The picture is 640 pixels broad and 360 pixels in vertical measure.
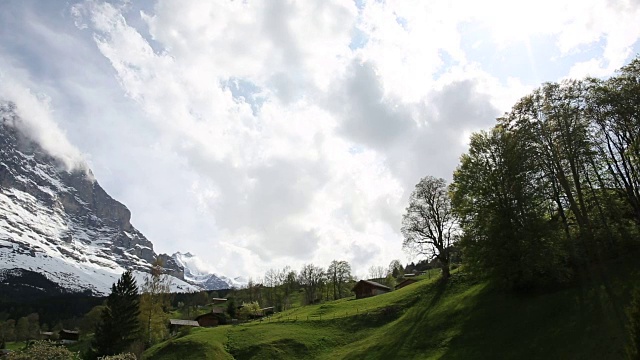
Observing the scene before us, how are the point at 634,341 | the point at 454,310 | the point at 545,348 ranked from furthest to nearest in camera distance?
the point at 454,310
the point at 545,348
the point at 634,341

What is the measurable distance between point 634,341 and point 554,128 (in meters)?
26.0

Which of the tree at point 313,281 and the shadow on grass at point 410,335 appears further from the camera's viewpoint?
the tree at point 313,281

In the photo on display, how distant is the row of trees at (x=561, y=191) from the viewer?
129ft

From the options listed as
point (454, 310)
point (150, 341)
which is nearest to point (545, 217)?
point (454, 310)

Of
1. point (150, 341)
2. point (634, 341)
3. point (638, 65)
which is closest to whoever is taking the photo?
point (634, 341)

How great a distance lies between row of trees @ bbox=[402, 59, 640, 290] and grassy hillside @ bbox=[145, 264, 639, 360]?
12.4ft

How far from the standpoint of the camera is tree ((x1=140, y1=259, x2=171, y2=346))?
8194cm

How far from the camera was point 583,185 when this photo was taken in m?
43.8

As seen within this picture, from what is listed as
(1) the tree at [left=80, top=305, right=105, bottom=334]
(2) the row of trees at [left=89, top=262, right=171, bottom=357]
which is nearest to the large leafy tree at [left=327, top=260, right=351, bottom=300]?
(2) the row of trees at [left=89, top=262, right=171, bottom=357]

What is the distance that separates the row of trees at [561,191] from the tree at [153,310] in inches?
2420

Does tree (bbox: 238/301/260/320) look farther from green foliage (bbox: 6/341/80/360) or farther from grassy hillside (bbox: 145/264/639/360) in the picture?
green foliage (bbox: 6/341/80/360)

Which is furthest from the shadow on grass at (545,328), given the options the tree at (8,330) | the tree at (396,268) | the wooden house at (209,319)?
the tree at (8,330)

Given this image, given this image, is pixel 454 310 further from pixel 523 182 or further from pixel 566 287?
pixel 523 182

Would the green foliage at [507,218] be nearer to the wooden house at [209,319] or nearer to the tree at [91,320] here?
the wooden house at [209,319]
